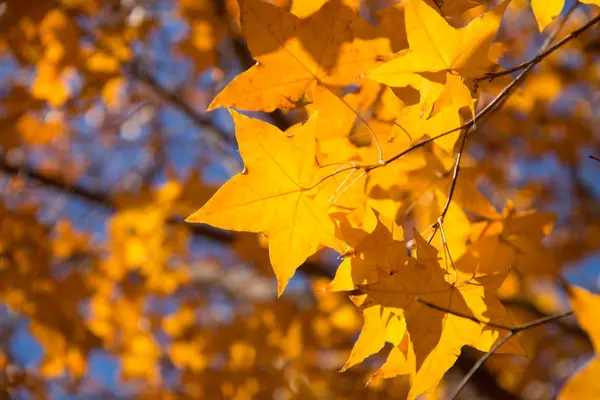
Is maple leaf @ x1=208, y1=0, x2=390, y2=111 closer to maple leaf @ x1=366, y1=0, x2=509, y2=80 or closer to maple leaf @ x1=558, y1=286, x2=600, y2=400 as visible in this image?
maple leaf @ x1=366, y1=0, x2=509, y2=80

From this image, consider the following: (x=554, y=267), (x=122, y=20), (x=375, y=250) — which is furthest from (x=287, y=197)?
(x=122, y=20)

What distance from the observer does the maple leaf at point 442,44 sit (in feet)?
2.68

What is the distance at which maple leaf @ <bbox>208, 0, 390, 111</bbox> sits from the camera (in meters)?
0.96

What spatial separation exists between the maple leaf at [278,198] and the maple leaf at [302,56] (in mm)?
107

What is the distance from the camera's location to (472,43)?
2.72 ft

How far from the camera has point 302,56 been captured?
979 mm

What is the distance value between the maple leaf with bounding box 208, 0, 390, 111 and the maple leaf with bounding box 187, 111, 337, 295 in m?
0.11

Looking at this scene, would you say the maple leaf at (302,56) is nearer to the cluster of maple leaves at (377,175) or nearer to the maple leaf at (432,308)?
the cluster of maple leaves at (377,175)

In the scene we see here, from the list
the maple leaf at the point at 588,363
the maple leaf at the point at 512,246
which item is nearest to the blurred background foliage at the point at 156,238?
the maple leaf at the point at 512,246

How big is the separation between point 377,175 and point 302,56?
9.8 inches

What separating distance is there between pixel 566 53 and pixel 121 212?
12.3 feet

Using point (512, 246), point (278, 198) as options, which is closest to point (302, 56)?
point (278, 198)

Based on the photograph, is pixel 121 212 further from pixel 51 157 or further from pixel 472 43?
pixel 51 157

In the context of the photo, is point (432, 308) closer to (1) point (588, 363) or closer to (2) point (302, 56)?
(1) point (588, 363)
